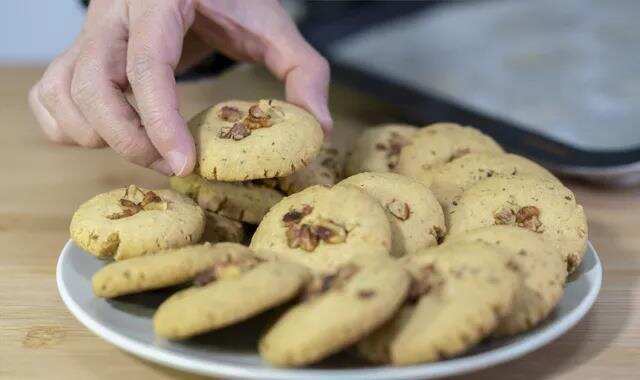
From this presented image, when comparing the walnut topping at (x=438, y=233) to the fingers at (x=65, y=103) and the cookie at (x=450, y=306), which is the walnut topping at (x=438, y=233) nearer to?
the cookie at (x=450, y=306)

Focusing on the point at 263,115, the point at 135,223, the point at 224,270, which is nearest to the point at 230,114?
the point at 263,115

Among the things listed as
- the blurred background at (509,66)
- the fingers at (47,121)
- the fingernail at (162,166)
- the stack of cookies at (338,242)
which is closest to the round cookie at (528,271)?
the stack of cookies at (338,242)

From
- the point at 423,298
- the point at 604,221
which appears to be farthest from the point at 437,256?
the point at 604,221

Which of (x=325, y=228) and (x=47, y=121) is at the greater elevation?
(x=325, y=228)

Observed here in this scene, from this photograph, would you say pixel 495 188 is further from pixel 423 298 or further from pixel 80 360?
pixel 80 360

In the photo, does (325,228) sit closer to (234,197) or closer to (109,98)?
(234,197)

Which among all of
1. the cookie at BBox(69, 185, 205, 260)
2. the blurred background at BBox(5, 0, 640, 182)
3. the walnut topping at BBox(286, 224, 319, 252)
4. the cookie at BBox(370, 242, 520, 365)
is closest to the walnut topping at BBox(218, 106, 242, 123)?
the cookie at BBox(69, 185, 205, 260)
